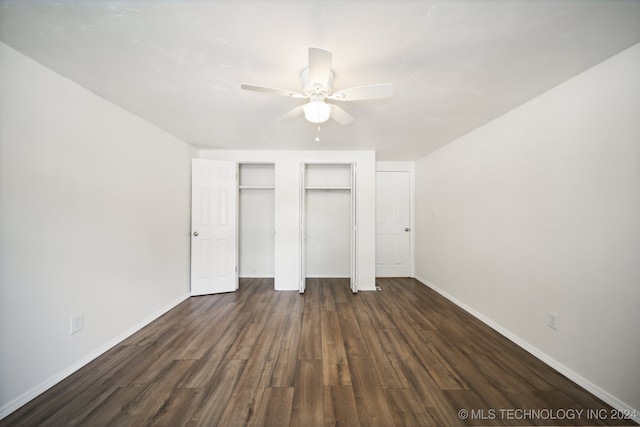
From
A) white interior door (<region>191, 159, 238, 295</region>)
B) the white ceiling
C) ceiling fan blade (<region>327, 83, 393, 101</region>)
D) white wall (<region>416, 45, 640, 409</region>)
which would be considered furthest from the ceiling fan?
white interior door (<region>191, 159, 238, 295</region>)

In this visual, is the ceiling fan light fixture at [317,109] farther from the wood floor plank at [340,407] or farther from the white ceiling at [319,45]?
the wood floor plank at [340,407]

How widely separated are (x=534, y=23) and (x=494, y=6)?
1.00 feet

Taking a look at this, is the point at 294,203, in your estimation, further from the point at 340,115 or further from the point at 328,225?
the point at 340,115

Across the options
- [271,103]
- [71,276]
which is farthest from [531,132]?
[71,276]

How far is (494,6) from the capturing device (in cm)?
104

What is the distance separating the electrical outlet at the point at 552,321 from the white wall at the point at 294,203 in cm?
198

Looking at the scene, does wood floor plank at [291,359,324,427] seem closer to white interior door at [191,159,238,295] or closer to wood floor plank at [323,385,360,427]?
wood floor plank at [323,385,360,427]

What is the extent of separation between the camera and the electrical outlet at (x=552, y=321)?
169 cm

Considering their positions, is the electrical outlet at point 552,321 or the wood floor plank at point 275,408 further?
the electrical outlet at point 552,321

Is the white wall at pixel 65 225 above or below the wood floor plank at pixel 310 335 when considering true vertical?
above

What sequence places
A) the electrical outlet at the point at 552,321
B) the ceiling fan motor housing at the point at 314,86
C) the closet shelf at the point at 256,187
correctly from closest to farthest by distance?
the ceiling fan motor housing at the point at 314,86
the electrical outlet at the point at 552,321
the closet shelf at the point at 256,187

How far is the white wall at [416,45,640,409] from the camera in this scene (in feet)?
4.35

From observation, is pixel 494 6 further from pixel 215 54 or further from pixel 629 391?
pixel 629 391

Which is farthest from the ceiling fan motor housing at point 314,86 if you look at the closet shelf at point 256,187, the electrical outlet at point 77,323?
the electrical outlet at point 77,323
